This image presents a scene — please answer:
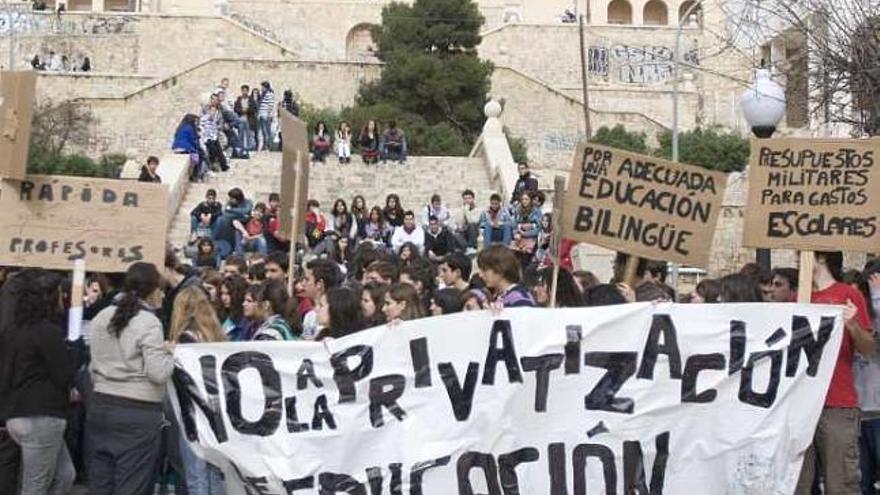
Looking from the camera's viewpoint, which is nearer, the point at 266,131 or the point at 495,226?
the point at 495,226

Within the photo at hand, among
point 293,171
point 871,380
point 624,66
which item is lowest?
point 871,380

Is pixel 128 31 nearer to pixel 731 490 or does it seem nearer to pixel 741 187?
pixel 741 187

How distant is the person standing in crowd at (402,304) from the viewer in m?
8.72

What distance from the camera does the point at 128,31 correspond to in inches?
2274

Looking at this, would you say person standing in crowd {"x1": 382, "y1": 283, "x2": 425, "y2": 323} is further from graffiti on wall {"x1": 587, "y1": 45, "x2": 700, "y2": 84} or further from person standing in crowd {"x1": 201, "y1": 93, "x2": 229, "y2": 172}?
graffiti on wall {"x1": 587, "y1": 45, "x2": 700, "y2": 84}

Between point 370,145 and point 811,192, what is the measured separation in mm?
20594

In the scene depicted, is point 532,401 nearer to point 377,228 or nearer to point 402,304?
point 402,304

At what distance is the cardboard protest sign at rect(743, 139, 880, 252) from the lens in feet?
29.0

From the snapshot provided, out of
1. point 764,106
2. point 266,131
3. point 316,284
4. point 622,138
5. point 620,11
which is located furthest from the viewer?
point 620,11

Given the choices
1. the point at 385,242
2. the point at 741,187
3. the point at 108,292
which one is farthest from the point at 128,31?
the point at 108,292

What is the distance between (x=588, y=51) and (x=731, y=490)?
52326mm

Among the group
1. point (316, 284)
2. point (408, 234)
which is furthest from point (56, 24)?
point (316, 284)

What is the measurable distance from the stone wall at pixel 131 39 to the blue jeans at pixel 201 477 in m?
48.3

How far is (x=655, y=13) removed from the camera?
78.7 meters
